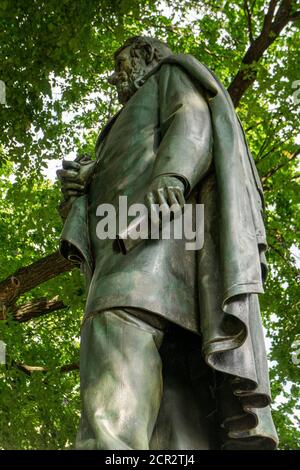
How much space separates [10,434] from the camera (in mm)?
10156

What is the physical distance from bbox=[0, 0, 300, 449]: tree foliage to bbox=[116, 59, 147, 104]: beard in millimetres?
3942

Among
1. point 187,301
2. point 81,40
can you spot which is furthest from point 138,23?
point 187,301

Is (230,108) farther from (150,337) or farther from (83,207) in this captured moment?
(150,337)

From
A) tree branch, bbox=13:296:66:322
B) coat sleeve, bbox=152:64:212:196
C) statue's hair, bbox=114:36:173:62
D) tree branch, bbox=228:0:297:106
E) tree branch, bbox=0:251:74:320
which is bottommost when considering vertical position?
coat sleeve, bbox=152:64:212:196

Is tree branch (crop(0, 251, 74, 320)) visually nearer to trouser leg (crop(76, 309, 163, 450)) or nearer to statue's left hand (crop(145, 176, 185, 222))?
statue's left hand (crop(145, 176, 185, 222))

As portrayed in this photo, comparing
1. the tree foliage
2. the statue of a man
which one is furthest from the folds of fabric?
the tree foliage

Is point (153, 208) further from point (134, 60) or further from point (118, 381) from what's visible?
point (134, 60)

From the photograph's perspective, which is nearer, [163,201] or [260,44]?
[163,201]

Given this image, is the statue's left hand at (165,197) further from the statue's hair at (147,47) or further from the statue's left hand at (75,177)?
the statue's hair at (147,47)

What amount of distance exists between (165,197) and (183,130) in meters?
0.48

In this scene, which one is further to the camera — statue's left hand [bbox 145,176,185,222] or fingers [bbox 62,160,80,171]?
fingers [bbox 62,160,80,171]

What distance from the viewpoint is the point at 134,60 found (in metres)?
5.27

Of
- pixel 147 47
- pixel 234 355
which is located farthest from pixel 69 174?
pixel 234 355

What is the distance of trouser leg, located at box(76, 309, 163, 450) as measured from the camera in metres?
3.52
